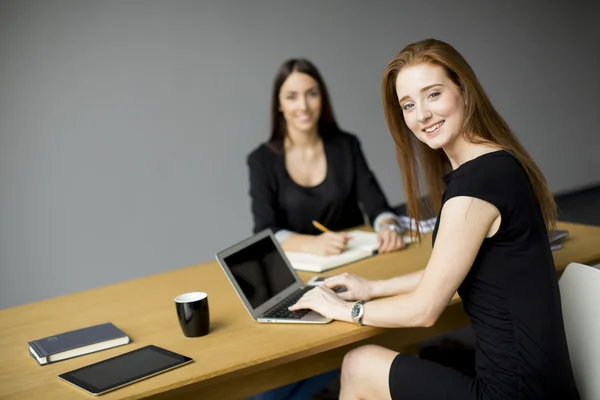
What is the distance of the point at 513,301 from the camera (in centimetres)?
175

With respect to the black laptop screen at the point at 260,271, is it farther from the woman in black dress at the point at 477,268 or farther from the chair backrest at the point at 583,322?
the chair backrest at the point at 583,322

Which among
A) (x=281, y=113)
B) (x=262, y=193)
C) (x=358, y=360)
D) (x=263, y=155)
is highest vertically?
(x=281, y=113)

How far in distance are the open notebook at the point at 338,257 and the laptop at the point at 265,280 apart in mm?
183

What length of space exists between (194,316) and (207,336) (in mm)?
67

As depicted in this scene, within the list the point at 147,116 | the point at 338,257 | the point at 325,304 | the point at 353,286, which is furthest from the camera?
the point at 147,116

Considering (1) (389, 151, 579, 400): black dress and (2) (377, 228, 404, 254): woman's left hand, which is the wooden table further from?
(1) (389, 151, 579, 400): black dress

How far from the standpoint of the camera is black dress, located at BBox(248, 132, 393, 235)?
3.14 metres

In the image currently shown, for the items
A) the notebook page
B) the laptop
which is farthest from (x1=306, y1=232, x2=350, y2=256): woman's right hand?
the laptop

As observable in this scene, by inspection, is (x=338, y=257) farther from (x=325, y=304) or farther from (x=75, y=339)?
(x=75, y=339)

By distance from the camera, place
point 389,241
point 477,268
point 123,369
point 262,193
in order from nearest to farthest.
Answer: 1. point 123,369
2. point 477,268
3. point 389,241
4. point 262,193

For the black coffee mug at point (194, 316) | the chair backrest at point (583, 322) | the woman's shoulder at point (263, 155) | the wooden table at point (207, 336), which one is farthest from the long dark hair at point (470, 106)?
the woman's shoulder at point (263, 155)

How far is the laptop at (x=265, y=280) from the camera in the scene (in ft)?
6.37

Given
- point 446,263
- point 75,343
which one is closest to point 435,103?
point 446,263

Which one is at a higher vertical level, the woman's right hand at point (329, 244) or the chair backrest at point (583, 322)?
the woman's right hand at point (329, 244)
